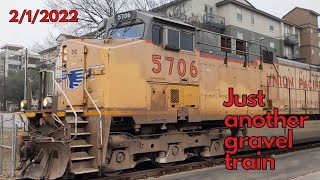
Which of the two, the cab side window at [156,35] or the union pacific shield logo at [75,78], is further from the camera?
the cab side window at [156,35]

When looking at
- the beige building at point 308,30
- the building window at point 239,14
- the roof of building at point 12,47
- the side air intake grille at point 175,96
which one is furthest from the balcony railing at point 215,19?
the roof of building at point 12,47

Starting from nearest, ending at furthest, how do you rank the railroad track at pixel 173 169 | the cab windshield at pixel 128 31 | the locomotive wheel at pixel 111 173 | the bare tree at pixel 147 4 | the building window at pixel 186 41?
the locomotive wheel at pixel 111 173
the railroad track at pixel 173 169
the cab windshield at pixel 128 31
the building window at pixel 186 41
the bare tree at pixel 147 4

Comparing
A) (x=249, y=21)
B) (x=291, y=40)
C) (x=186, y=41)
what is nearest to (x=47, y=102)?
(x=186, y=41)

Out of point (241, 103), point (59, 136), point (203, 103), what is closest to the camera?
point (59, 136)

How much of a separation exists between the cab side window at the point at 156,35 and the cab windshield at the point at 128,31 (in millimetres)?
319

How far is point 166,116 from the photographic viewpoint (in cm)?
910

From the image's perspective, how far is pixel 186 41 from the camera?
9797 mm

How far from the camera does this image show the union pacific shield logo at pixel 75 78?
8.54m

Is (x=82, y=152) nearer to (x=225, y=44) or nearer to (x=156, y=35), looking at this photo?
(x=156, y=35)

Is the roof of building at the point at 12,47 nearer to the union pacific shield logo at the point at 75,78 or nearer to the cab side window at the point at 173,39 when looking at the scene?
the union pacific shield logo at the point at 75,78

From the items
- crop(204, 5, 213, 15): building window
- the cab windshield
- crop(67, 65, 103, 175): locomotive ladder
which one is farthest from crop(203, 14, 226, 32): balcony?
crop(67, 65, 103, 175): locomotive ladder

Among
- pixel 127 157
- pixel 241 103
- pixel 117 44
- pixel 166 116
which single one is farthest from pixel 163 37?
pixel 241 103

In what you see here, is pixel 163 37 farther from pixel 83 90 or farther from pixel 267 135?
pixel 267 135

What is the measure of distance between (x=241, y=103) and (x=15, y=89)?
166 feet
